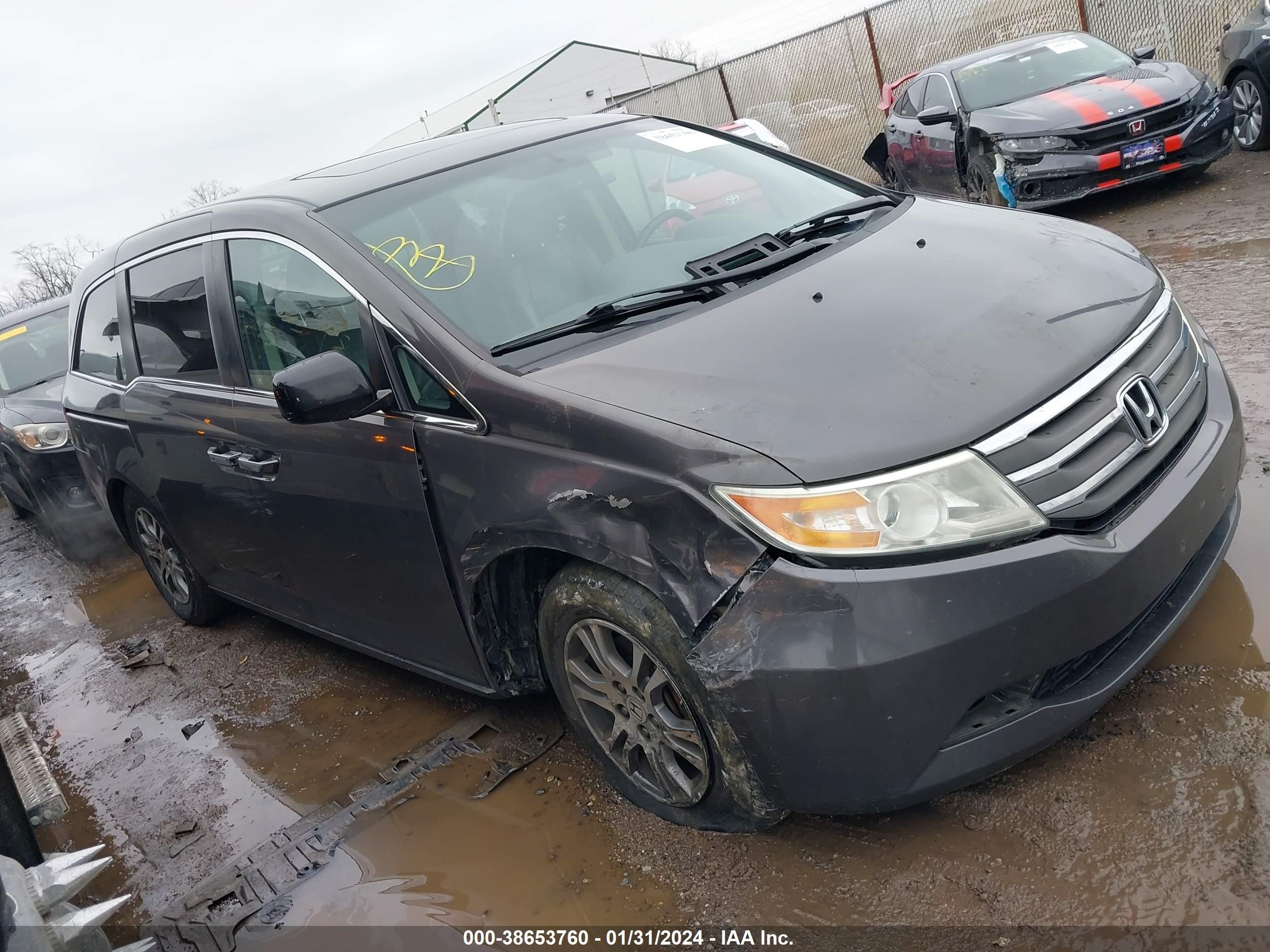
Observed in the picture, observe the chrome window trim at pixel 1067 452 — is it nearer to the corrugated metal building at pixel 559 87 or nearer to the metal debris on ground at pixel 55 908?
the metal debris on ground at pixel 55 908

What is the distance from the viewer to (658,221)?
128 inches

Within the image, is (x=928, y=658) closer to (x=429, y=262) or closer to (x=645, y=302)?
(x=645, y=302)

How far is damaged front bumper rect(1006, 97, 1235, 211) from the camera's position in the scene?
25.2 ft

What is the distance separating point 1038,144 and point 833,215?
556 centimetres

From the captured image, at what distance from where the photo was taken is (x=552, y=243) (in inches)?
120

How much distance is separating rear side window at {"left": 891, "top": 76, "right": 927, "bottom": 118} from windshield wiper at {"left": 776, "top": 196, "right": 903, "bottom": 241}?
23.7ft

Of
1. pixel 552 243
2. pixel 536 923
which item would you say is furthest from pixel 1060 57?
pixel 536 923

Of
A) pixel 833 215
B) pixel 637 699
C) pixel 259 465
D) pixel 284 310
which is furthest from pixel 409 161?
pixel 637 699

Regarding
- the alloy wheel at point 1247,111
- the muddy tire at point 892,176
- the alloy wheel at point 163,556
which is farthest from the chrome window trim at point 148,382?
the alloy wheel at point 1247,111

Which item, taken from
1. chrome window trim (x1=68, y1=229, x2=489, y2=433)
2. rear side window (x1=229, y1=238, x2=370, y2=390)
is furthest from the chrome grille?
rear side window (x1=229, y1=238, x2=370, y2=390)

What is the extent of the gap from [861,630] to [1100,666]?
2.19 ft

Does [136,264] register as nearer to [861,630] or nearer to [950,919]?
[861,630]

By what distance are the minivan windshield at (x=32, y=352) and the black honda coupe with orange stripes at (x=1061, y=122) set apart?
7112 mm

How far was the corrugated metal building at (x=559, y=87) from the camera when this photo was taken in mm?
40125
